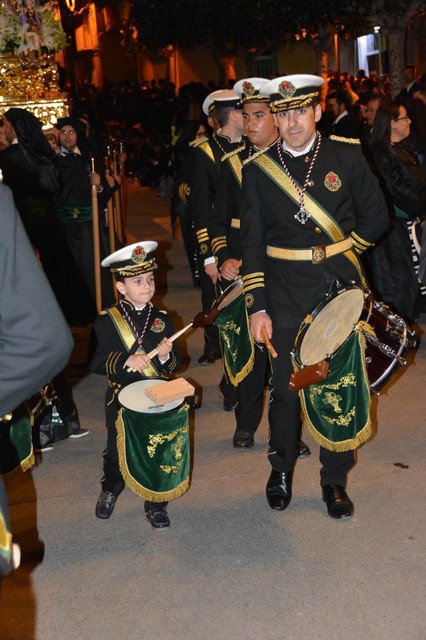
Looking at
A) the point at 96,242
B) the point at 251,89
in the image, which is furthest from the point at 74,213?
the point at 251,89

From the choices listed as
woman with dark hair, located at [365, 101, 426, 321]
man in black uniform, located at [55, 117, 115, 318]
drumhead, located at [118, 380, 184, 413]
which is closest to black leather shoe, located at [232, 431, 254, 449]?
drumhead, located at [118, 380, 184, 413]

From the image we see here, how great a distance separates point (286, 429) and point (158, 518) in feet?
2.49

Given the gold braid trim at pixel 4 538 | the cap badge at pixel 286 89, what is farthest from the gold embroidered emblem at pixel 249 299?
the gold braid trim at pixel 4 538

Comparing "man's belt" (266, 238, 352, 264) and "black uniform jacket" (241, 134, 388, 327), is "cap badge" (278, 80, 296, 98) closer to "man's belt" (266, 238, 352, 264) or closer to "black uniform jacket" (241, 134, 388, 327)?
"black uniform jacket" (241, 134, 388, 327)

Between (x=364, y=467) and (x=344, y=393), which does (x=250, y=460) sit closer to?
(x=364, y=467)

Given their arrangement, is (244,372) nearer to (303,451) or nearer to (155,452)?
(303,451)

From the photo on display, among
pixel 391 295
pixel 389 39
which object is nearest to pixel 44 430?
pixel 391 295

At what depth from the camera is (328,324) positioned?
4.36m

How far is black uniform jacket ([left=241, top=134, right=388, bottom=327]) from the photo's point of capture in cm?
448

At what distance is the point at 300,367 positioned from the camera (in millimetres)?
4422

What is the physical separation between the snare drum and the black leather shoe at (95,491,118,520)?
1.23m

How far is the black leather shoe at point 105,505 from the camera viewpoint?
15.9 feet

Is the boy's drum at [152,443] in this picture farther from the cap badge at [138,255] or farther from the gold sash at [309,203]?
the gold sash at [309,203]

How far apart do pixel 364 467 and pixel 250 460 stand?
66 cm
